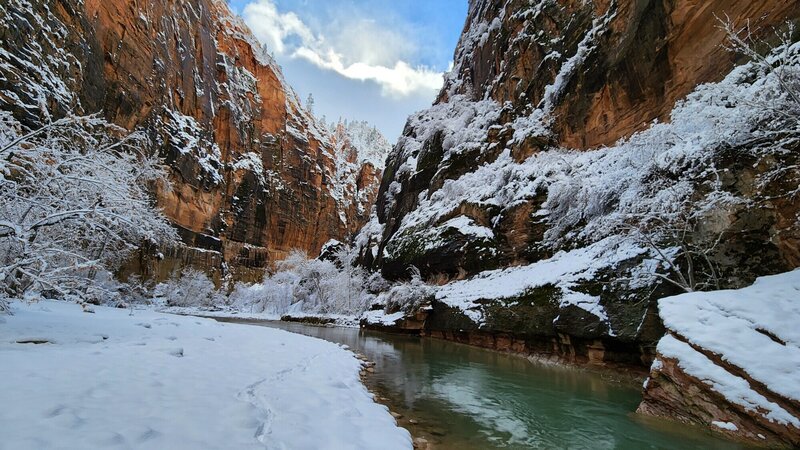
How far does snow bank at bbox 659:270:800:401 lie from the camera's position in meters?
5.75

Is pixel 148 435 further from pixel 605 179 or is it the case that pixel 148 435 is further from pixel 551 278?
pixel 551 278

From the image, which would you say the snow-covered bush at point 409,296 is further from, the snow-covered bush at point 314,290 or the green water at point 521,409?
the green water at point 521,409

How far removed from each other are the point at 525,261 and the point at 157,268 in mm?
62204

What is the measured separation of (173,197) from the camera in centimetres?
6291

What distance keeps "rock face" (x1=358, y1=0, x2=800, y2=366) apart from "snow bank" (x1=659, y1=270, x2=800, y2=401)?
2.48m

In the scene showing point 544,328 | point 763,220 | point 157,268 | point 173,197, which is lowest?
point 544,328

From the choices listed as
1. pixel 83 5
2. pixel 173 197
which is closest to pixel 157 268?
pixel 173 197

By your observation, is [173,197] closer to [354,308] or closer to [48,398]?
[354,308]

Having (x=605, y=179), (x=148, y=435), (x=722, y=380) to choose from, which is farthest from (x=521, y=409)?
(x=605, y=179)

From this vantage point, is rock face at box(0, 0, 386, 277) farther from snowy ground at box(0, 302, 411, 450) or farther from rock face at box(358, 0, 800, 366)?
rock face at box(358, 0, 800, 366)

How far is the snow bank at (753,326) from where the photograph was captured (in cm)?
575

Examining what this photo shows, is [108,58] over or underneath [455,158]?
over

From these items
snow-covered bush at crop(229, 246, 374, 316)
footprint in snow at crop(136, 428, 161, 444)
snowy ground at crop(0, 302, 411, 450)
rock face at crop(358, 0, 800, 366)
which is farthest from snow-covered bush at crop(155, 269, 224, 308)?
footprint in snow at crop(136, 428, 161, 444)

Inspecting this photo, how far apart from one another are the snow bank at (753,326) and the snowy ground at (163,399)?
6120mm
